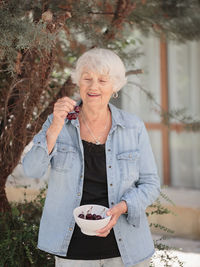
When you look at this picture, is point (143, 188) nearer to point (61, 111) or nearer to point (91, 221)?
point (91, 221)

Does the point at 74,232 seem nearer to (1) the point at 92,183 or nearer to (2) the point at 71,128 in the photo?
(1) the point at 92,183

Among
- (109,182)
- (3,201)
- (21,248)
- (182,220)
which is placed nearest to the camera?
(109,182)

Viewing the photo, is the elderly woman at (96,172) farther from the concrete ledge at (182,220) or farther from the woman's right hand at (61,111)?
the concrete ledge at (182,220)

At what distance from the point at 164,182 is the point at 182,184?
26 cm

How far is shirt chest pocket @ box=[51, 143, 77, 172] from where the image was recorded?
196 centimetres

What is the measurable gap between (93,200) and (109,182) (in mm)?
110

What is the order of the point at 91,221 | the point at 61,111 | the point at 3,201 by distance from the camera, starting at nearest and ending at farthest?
1. the point at 91,221
2. the point at 61,111
3. the point at 3,201

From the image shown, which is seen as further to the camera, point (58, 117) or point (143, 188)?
point (143, 188)

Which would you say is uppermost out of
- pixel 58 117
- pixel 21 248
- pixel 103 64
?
pixel 103 64

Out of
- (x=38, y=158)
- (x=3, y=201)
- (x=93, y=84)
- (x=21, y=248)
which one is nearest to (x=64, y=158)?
(x=38, y=158)

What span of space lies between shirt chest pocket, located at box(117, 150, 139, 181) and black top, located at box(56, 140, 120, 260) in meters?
0.08

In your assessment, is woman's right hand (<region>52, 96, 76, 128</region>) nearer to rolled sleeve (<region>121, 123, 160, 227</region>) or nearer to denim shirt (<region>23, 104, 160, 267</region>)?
denim shirt (<region>23, 104, 160, 267</region>)

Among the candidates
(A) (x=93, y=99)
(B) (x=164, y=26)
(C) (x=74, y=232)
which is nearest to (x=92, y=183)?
(C) (x=74, y=232)

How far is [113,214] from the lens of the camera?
72.3 inches
